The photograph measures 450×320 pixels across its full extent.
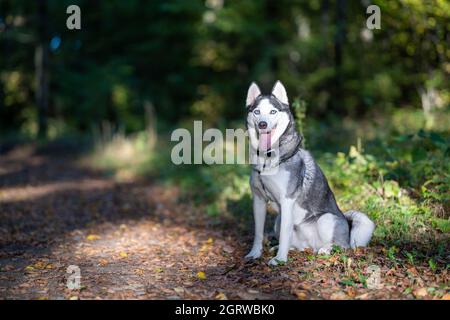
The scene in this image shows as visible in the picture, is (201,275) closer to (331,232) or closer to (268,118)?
(331,232)

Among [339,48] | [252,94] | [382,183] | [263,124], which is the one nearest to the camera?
[263,124]

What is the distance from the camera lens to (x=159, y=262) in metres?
4.97

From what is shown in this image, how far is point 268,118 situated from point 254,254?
152cm

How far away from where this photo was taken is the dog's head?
4422 mm

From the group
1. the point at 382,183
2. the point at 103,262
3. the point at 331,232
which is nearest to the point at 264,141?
the point at 331,232

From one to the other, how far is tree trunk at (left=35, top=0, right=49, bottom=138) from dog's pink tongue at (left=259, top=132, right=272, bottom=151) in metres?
16.3

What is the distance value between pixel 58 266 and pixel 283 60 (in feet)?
48.1

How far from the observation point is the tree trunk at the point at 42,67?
18812 mm

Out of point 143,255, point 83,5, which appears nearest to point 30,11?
point 83,5

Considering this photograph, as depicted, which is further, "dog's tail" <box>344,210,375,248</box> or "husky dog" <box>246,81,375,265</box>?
"dog's tail" <box>344,210,375,248</box>

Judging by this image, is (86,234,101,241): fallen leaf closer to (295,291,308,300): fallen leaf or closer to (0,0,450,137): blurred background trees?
(295,291,308,300): fallen leaf

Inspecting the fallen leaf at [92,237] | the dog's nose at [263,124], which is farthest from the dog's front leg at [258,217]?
the fallen leaf at [92,237]

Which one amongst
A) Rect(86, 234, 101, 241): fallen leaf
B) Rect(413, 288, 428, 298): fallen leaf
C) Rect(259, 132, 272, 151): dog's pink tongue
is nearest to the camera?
Rect(413, 288, 428, 298): fallen leaf

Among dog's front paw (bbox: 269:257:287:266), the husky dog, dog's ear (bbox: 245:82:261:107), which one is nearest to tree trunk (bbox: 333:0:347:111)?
the husky dog
